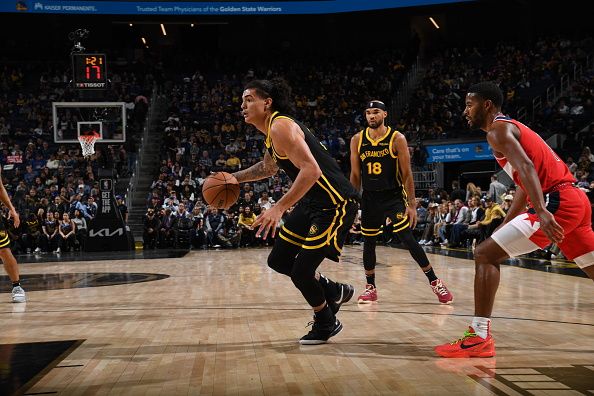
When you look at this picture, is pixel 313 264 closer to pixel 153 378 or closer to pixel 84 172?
pixel 153 378

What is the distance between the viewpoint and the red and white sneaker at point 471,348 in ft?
12.8

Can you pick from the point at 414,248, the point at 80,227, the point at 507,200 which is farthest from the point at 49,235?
the point at 414,248

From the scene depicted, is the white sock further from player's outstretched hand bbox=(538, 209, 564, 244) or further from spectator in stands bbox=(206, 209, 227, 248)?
spectator in stands bbox=(206, 209, 227, 248)

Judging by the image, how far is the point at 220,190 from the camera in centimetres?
465

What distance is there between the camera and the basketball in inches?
183

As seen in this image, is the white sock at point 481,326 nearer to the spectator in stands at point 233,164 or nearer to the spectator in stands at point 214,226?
the spectator in stands at point 214,226

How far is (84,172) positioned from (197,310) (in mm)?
14978

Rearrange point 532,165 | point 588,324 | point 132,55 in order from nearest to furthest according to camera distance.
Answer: point 532,165 → point 588,324 → point 132,55

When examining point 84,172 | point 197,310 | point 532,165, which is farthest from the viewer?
point 84,172

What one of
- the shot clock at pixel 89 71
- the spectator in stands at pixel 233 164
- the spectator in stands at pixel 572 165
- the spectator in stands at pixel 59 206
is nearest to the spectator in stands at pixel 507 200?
the spectator in stands at pixel 572 165

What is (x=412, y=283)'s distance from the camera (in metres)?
8.10

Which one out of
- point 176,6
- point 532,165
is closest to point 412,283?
point 532,165


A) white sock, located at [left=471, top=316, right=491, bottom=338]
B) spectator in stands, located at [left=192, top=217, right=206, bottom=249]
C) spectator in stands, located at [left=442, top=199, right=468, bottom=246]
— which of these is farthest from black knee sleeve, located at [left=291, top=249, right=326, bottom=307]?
spectator in stands, located at [left=192, top=217, right=206, bottom=249]

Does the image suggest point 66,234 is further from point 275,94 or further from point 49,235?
point 275,94
